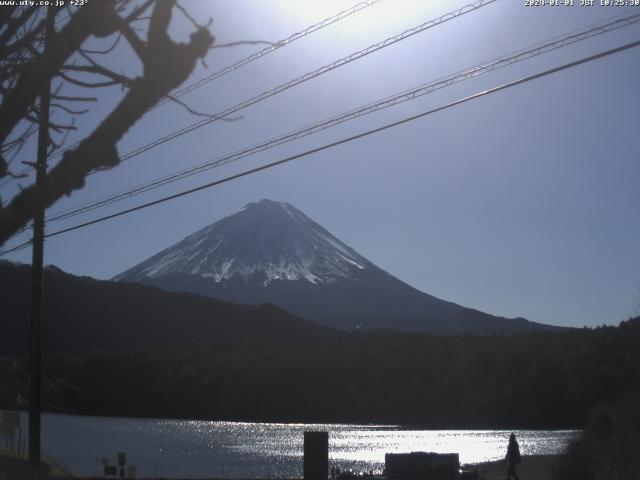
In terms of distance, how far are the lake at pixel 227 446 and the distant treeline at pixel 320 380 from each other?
3906mm

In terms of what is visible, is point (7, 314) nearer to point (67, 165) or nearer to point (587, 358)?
point (587, 358)

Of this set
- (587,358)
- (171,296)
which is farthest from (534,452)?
(171,296)

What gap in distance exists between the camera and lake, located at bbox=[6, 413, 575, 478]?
33.8 meters

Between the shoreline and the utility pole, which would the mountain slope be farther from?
the utility pole

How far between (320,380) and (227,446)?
3331cm

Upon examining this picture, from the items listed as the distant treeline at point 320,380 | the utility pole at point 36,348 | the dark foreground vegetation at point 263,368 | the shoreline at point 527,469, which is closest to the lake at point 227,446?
the shoreline at point 527,469

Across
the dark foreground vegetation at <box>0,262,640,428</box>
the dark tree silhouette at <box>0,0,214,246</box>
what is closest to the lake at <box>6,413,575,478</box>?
the dark foreground vegetation at <box>0,262,640,428</box>

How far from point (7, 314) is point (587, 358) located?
49.7 m

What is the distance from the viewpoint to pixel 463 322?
649ft

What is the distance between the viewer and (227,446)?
168 ft

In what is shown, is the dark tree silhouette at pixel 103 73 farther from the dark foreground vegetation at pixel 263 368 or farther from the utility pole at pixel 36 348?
the dark foreground vegetation at pixel 263 368

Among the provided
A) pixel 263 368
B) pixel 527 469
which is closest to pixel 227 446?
pixel 527 469

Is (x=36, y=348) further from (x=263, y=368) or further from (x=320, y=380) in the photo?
(x=320, y=380)

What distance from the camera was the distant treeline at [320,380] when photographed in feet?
242
